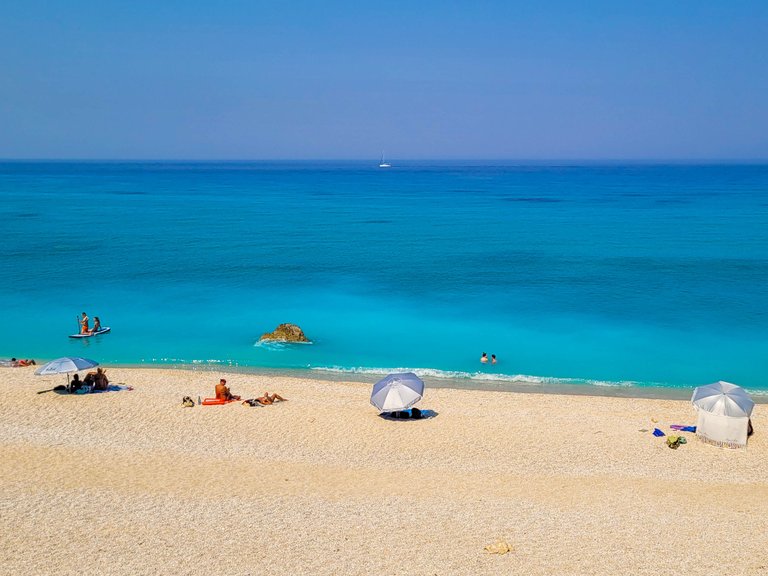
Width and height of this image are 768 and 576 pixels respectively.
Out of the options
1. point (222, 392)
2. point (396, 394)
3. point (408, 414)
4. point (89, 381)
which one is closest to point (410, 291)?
point (408, 414)

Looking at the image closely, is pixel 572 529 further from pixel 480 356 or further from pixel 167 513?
pixel 480 356

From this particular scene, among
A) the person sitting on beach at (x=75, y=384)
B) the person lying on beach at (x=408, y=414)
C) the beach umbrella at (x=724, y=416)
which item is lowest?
the person sitting on beach at (x=75, y=384)

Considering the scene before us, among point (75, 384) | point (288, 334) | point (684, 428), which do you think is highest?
point (288, 334)

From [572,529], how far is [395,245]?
4821 centimetres

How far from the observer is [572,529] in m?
15.5

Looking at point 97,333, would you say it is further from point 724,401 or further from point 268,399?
point 724,401

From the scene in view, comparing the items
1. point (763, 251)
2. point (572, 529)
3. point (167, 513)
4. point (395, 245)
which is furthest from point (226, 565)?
point (763, 251)

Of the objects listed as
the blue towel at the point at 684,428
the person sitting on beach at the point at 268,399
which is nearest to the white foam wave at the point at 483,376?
the person sitting on beach at the point at 268,399

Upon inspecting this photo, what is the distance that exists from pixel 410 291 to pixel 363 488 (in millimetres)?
27477

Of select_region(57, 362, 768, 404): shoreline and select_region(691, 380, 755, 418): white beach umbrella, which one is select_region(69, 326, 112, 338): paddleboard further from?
select_region(691, 380, 755, 418): white beach umbrella

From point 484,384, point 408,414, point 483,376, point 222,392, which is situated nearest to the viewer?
point 408,414

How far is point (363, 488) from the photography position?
696 inches

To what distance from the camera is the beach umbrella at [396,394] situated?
22.0 m

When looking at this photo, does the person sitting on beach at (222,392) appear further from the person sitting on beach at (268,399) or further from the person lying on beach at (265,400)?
the person sitting on beach at (268,399)
